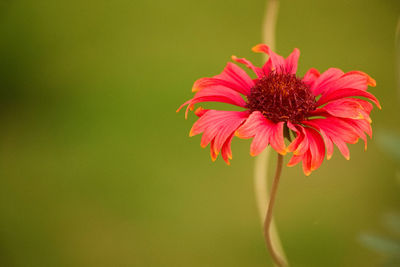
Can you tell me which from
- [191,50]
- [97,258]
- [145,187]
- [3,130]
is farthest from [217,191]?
[3,130]

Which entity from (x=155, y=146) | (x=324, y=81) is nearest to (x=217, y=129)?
(x=324, y=81)

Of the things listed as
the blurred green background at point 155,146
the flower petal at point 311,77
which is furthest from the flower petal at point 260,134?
the blurred green background at point 155,146

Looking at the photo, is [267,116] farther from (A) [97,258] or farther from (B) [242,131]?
(A) [97,258]

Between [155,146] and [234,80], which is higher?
[234,80]

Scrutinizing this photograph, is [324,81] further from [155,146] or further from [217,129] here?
[155,146]

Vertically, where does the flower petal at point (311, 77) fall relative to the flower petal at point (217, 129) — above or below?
above

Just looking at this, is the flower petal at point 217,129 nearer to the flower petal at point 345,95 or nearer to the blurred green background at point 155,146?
the flower petal at point 345,95
